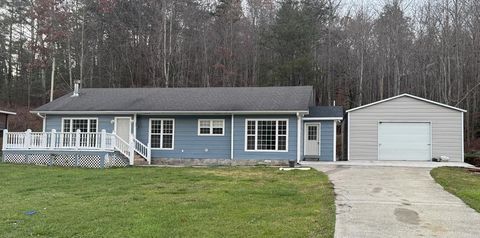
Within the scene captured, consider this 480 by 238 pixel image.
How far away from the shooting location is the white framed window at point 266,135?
18297 millimetres

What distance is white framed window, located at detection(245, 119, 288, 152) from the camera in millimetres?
18297

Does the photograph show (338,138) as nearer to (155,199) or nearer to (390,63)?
(390,63)

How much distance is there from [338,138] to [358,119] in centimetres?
754

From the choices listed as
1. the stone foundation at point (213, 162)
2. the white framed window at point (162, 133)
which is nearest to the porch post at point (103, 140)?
the white framed window at point (162, 133)

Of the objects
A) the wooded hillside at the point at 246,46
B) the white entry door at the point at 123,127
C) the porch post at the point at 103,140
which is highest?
the wooded hillside at the point at 246,46

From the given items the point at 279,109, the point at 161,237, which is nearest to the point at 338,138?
the point at 279,109

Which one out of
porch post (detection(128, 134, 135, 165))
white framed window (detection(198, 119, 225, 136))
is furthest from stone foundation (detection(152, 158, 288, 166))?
porch post (detection(128, 134, 135, 165))

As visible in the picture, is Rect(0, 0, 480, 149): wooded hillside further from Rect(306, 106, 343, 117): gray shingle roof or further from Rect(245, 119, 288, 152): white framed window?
Rect(245, 119, 288, 152): white framed window

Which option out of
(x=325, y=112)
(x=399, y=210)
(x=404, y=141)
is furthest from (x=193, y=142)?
(x=399, y=210)

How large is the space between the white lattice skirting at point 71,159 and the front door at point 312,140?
7.94 meters

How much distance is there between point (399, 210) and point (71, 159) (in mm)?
13556

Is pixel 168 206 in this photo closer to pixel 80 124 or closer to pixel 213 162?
pixel 213 162

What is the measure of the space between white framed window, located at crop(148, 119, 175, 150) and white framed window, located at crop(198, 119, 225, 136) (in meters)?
1.25

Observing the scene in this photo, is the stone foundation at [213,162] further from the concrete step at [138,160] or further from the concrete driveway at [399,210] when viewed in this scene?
the concrete driveway at [399,210]
